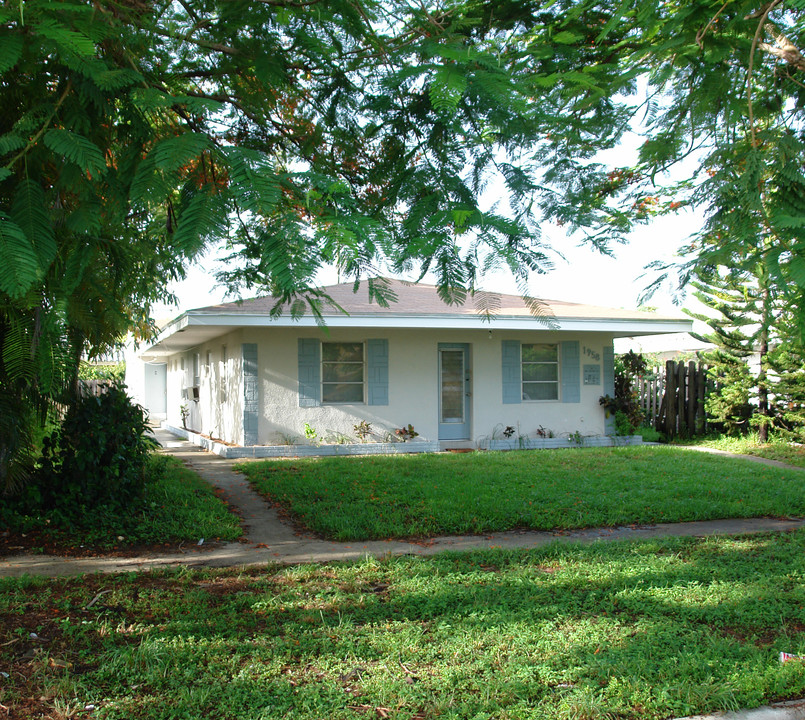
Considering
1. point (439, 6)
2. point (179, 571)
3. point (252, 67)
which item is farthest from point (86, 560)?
point (439, 6)

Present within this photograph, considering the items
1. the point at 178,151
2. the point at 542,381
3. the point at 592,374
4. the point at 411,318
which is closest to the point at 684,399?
the point at 592,374

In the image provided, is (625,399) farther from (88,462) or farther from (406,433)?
(88,462)

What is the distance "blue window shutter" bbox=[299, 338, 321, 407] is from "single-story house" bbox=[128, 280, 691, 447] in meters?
0.02

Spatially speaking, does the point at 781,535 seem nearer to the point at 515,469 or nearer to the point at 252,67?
the point at 515,469

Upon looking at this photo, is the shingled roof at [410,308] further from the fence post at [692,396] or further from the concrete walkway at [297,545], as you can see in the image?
the concrete walkway at [297,545]

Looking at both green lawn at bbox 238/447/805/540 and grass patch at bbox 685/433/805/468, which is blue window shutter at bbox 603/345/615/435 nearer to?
grass patch at bbox 685/433/805/468

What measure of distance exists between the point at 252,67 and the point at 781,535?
23.2 feet

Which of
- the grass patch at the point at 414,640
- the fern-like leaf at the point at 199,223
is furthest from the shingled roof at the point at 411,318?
the fern-like leaf at the point at 199,223

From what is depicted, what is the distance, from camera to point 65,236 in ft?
14.7

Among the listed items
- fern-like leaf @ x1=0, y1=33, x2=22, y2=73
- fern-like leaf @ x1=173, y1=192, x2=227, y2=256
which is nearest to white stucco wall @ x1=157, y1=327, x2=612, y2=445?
fern-like leaf @ x1=0, y1=33, x2=22, y2=73

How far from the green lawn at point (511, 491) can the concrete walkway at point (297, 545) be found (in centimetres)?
26

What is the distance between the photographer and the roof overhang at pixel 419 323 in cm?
1381

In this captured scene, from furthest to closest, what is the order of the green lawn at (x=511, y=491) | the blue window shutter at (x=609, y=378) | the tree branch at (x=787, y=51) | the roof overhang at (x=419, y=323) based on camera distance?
the blue window shutter at (x=609, y=378) < the roof overhang at (x=419, y=323) < the green lawn at (x=511, y=491) < the tree branch at (x=787, y=51)

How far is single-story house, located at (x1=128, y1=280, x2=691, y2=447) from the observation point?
14.7 meters
